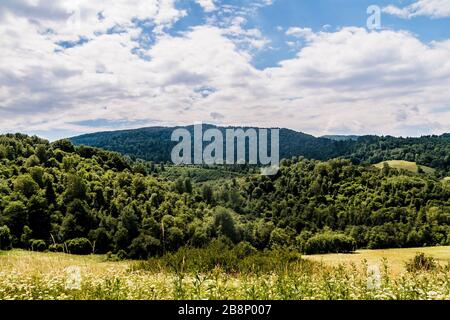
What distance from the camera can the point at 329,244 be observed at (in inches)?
3602

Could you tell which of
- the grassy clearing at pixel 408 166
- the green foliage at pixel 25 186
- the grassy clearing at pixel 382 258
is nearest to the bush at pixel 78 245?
the green foliage at pixel 25 186

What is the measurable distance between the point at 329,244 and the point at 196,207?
1303 inches

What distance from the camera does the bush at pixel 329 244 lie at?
294ft

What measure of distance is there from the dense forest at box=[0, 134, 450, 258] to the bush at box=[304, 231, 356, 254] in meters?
0.21

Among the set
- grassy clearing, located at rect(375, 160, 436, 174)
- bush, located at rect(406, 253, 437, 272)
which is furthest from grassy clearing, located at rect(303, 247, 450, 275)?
grassy clearing, located at rect(375, 160, 436, 174)

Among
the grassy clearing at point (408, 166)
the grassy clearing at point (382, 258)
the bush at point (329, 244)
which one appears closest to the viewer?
the grassy clearing at point (382, 258)

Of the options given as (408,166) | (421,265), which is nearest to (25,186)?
(421,265)

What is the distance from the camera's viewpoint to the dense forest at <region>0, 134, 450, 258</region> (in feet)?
249

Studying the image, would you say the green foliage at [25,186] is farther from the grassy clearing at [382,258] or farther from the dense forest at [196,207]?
the grassy clearing at [382,258]

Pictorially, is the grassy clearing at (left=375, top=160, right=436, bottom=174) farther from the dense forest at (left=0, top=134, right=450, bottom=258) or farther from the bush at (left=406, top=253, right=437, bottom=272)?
the bush at (left=406, top=253, right=437, bottom=272)

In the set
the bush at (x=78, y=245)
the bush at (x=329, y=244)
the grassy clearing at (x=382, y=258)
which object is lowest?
the bush at (x=329, y=244)

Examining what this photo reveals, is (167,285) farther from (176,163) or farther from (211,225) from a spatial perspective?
(176,163)

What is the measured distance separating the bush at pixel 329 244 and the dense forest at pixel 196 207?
21 cm
